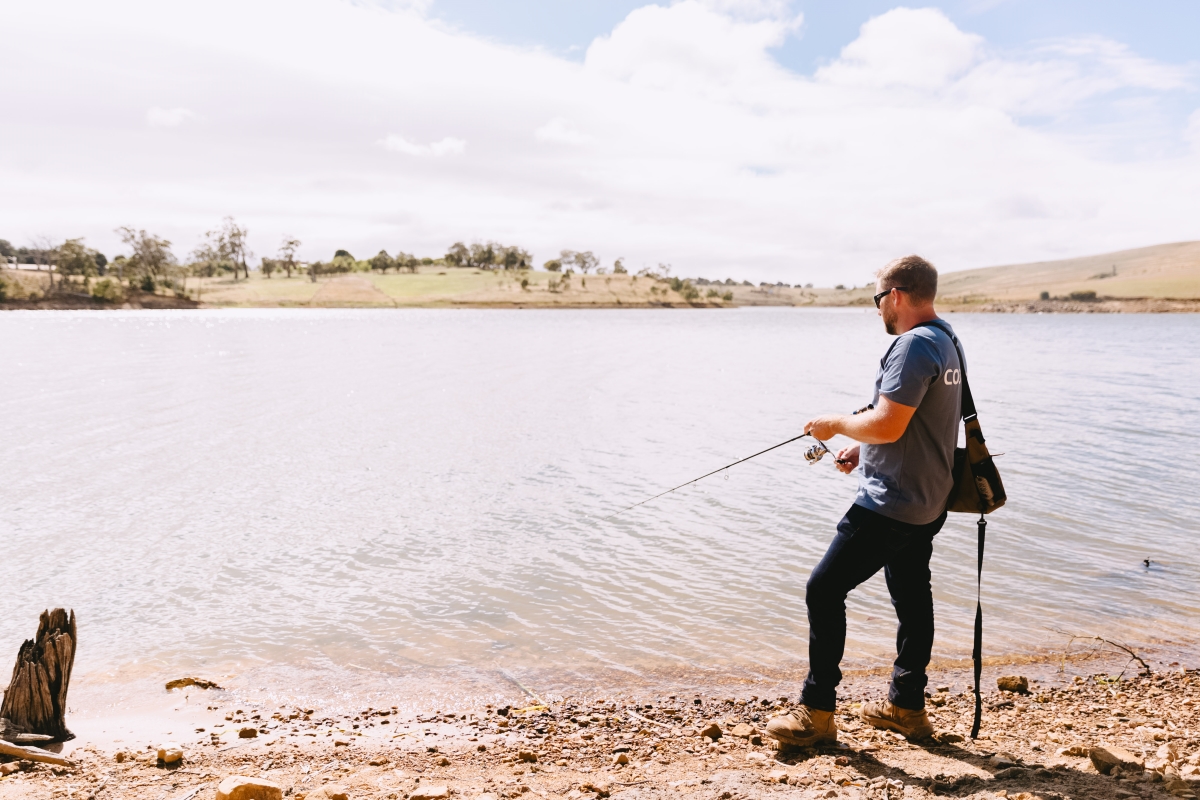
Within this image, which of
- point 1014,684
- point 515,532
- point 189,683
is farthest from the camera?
point 515,532

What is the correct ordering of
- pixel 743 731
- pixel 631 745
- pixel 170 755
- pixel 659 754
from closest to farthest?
pixel 170 755 → pixel 659 754 → pixel 631 745 → pixel 743 731

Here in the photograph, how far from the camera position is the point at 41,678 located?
459 cm

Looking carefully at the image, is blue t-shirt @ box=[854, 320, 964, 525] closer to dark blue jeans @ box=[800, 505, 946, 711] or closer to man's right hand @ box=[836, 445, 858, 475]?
dark blue jeans @ box=[800, 505, 946, 711]

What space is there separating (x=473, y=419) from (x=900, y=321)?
51.5ft

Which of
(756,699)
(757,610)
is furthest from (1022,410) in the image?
(756,699)

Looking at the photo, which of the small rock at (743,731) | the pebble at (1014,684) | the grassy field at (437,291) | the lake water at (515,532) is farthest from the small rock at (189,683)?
the grassy field at (437,291)

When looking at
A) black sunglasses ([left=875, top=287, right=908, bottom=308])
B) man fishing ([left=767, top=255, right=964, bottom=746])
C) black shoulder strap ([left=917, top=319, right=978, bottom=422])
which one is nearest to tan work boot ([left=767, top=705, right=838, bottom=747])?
man fishing ([left=767, top=255, right=964, bottom=746])

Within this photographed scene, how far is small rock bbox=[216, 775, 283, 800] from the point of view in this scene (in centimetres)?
359

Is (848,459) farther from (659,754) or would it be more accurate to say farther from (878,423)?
(659,754)

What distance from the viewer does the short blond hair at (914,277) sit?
4004mm

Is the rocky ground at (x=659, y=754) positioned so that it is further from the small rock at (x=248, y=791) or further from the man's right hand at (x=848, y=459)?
the man's right hand at (x=848, y=459)

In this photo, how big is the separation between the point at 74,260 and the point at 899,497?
464 ft

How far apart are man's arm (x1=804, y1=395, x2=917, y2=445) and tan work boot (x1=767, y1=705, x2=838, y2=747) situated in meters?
1.55

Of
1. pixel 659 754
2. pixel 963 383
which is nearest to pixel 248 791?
pixel 659 754
